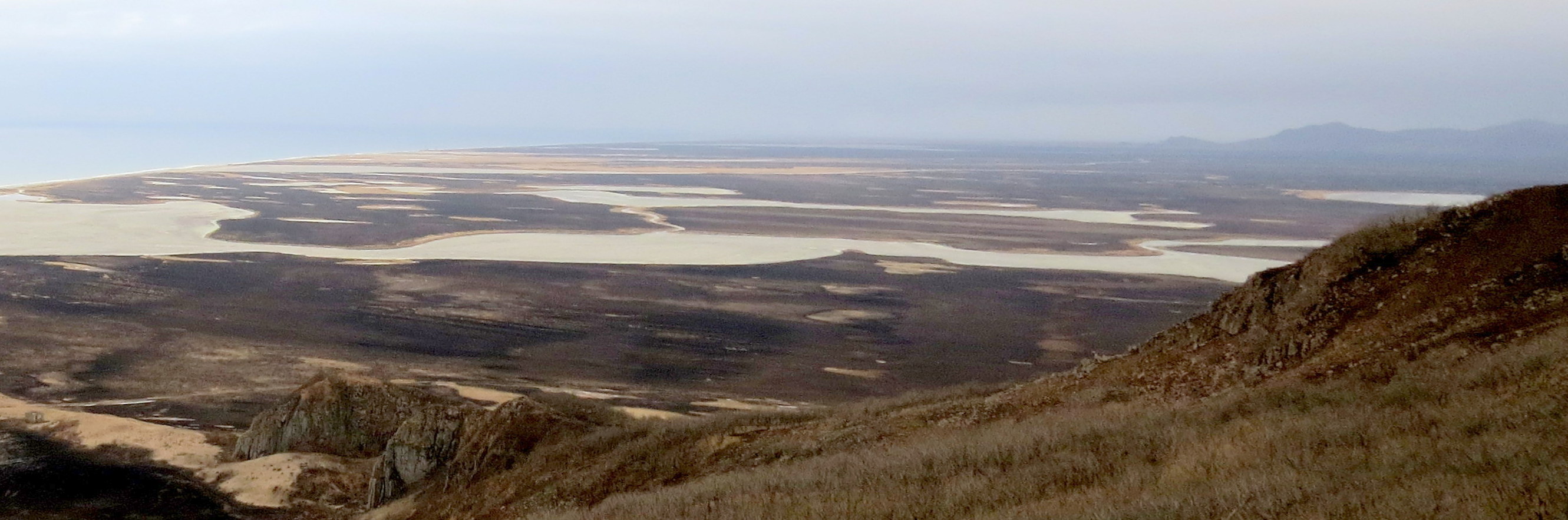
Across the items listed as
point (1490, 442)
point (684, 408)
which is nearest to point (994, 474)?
point (1490, 442)

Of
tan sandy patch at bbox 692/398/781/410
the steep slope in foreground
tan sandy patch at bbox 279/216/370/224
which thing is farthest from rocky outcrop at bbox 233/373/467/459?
tan sandy patch at bbox 279/216/370/224

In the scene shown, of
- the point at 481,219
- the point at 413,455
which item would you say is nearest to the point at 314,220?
the point at 481,219

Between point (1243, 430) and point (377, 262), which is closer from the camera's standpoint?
point (1243, 430)

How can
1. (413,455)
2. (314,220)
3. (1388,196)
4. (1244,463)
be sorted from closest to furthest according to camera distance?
(1244,463)
(413,455)
(314,220)
(1388,196)

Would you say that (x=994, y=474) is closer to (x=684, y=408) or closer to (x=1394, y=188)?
(x=684, y=408)

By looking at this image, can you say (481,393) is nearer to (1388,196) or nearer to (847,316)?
(847,316)
